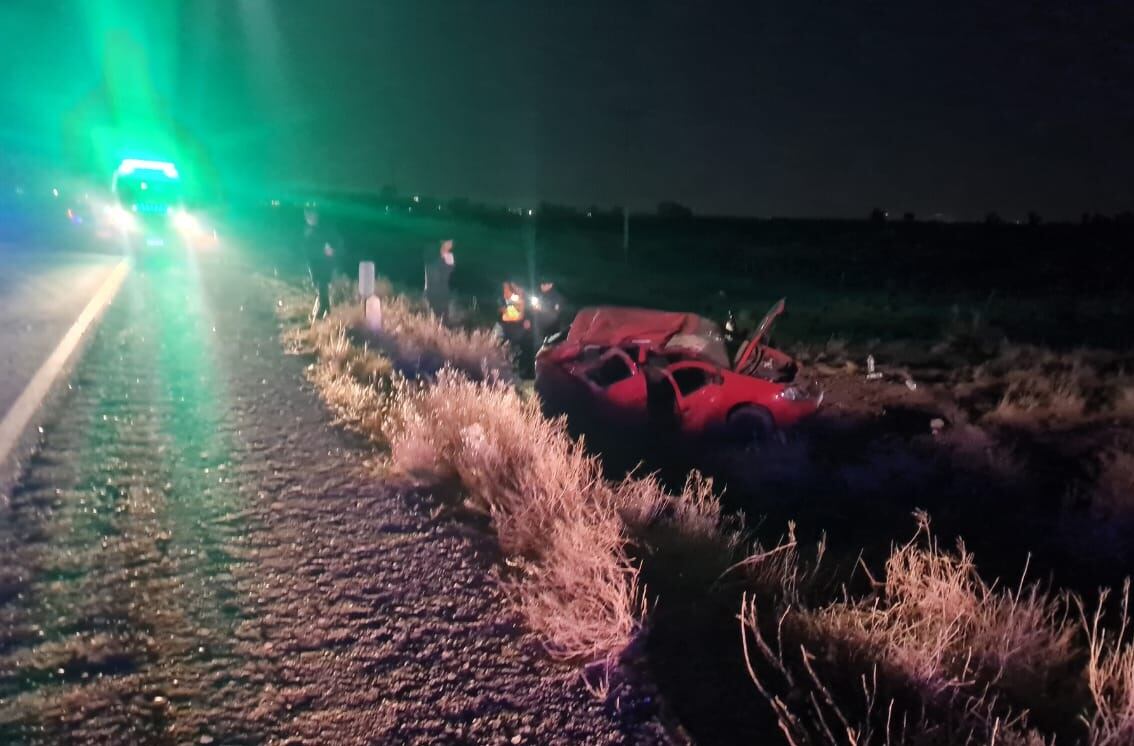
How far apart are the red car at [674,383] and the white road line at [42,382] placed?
5763 millimetres

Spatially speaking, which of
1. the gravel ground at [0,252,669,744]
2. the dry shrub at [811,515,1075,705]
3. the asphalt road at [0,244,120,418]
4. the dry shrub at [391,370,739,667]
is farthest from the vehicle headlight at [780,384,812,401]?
the asphalt road at [0,244,120,418]

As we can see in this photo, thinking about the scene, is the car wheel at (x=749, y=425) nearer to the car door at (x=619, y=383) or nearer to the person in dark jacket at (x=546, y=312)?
the car door at (x=619, y=383)

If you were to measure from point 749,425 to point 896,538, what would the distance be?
310cm

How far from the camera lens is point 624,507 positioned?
596 centimetres

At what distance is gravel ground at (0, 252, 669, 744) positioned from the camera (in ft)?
12.3

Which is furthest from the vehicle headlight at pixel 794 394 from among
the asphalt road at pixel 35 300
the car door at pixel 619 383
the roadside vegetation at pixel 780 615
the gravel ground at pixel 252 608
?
the asphalt road at pixel 35 300

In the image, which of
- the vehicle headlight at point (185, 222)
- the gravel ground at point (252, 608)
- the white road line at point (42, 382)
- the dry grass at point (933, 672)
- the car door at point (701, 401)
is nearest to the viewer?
the dry grass at point (933, 672)

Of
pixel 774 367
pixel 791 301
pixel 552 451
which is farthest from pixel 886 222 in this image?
pixel 552 451

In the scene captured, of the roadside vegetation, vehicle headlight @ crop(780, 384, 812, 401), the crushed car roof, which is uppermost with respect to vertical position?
the crushed car roof

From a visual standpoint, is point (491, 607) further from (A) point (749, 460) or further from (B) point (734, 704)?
(A) point (749, 460)

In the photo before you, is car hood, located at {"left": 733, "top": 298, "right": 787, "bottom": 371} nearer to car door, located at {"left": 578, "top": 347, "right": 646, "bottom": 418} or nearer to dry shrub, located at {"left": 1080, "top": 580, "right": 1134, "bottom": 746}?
car door, located at {"left": 578, "top": 347, "right": 646, "bottom": 418}

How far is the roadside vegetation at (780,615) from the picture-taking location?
12.5ft

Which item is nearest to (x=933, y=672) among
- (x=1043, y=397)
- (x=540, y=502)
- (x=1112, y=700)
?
(x=1112, y=700)

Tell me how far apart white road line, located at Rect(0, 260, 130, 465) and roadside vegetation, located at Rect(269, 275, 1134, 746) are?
3.10 meters
